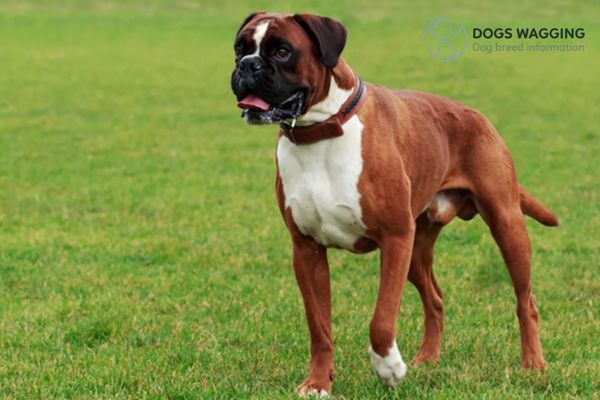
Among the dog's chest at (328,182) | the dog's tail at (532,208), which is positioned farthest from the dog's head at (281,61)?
the dog's tail at (532,208)

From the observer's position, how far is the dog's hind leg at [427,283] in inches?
255

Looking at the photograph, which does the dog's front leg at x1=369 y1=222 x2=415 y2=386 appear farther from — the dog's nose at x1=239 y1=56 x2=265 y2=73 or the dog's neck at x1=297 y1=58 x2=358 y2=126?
the dog's nose at x1=239 y1=56 x2=265 y2=73

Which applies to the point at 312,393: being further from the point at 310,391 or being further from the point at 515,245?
the point at 515,245

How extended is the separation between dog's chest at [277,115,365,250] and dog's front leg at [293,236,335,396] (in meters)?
0.24

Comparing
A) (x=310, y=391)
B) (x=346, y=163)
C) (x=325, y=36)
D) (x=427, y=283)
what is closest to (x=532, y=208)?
(x=427, y=283)

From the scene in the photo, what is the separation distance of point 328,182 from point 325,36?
73cm

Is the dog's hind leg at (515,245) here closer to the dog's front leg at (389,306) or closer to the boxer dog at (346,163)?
the boxer dog at (346,163)

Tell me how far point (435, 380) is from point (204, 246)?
4.34 metres

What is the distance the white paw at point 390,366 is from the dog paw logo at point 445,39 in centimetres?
2625

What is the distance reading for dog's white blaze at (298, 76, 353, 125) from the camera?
5328 millimetres

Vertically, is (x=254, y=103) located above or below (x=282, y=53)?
below

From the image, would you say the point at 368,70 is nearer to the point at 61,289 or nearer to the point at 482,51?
the point at 482,51

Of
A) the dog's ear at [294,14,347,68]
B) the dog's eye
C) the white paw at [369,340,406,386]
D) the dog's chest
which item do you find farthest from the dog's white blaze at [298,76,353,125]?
the white paw at [369,340,406,386]

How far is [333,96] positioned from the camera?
5383 mm
